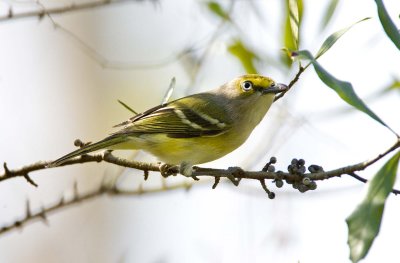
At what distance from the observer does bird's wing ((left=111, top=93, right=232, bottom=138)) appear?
4684mm

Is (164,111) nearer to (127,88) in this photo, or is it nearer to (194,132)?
(194,132)

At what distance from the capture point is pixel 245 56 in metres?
4.41

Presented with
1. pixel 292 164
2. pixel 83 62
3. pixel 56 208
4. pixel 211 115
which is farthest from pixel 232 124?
pixel 83 62

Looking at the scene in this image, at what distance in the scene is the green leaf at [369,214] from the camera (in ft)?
6.93

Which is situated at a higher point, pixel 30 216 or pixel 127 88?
pixel 127 88

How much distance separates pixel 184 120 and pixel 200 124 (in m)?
0.13

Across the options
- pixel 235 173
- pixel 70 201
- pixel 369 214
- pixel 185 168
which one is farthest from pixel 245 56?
pixel 369 214

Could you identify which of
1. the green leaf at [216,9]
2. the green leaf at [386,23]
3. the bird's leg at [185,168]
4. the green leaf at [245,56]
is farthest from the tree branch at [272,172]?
the green leaf at [216,9]

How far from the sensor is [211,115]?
5.07m

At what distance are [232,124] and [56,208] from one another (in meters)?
1.59

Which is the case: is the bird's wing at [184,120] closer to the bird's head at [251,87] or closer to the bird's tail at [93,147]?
the bird's tail at [93,147]

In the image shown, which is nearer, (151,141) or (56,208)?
(56,208)

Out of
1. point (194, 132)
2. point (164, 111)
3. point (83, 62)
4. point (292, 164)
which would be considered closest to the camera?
point (292, 164)

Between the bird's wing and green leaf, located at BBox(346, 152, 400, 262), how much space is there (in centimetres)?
238
